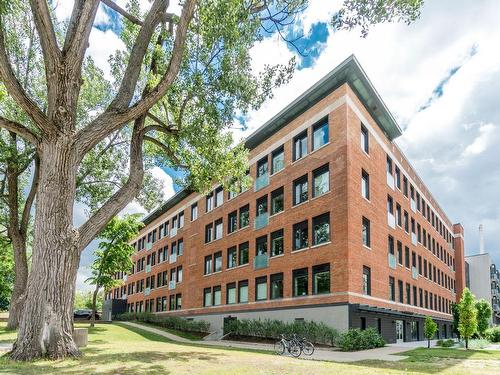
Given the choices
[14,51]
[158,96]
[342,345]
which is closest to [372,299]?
[342,345]

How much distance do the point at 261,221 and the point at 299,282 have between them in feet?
20.8

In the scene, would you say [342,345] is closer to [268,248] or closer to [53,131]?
[268,248]

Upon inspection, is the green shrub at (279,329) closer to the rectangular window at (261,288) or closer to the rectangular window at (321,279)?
the rectangular window at (261,288)

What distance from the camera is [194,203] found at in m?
45.8

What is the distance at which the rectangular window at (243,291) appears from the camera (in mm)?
32656

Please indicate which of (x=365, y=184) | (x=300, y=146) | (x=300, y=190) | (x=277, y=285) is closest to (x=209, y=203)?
(x=277, y=285)

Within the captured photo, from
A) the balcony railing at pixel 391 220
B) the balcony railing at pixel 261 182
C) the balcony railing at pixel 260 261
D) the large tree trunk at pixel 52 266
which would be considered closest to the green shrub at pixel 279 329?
the balcony railing at pixel 260 261

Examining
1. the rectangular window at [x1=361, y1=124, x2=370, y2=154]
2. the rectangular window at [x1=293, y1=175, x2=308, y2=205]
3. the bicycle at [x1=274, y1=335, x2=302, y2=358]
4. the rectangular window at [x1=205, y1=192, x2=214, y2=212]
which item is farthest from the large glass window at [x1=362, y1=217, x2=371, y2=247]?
the rectangular window at [x1=205, y1=192, x2=214, y2=212]

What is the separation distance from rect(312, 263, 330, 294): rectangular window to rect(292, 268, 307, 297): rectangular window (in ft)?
3.14

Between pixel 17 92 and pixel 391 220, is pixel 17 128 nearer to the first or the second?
pixel 17 92

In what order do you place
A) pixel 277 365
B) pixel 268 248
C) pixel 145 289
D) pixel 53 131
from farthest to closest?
pixel 145 289
pixel 268 248
pixel 53 131
pixel 277 365

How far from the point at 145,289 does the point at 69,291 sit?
4797cm

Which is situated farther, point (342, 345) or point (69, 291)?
point (342, 345)

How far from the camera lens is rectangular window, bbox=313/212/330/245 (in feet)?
81.6
